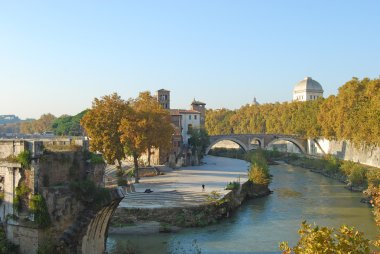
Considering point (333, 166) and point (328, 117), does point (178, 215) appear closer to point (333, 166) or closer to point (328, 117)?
point (333, 166)

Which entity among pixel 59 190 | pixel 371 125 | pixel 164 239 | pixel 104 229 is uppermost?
pixel 371 125

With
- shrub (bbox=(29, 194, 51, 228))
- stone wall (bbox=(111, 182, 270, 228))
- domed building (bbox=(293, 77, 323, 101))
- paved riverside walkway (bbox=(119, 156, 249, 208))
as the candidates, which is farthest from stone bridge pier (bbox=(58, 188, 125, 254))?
domed building (bbox=(293, 77, 323, 101))

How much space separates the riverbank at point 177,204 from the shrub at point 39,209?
13330mm

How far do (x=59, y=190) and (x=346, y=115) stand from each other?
55988 millimetres

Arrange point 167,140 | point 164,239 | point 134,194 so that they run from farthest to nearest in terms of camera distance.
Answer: point 167,140
point 134,194
point 164,239

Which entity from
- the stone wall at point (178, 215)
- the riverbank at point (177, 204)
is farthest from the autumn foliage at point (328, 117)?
the stone wall at point (178, 215)

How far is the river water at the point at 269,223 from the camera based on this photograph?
27.1m

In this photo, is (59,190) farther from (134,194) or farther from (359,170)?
(359,170)

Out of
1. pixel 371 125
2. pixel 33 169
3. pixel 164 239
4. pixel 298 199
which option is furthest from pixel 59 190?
pixel 371 125

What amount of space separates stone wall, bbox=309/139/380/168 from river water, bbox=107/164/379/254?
1408 centimetres

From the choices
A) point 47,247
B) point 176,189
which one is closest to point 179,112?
point 176,189

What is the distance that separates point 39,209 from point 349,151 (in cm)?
6156

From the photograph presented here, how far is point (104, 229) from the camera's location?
2172 cm

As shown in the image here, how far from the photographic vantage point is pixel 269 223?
3266cm
